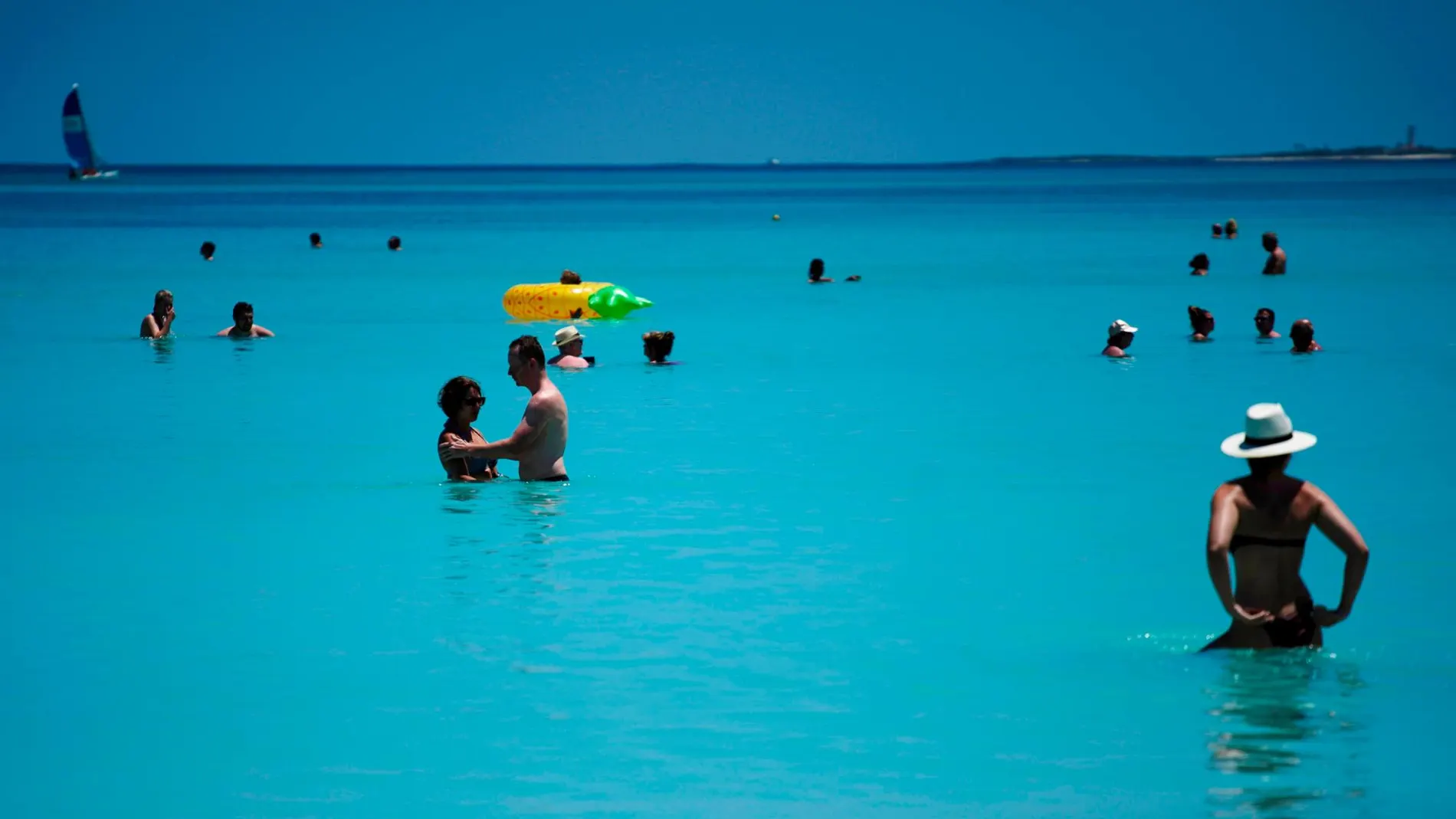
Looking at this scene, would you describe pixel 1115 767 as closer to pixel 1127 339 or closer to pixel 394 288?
pixel 1127 339

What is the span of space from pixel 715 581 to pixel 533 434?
9.74 feet

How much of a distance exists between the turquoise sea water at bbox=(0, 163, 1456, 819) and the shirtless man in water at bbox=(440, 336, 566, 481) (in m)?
0.25

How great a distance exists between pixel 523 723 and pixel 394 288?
3389cm

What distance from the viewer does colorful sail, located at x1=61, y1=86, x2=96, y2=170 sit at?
121125mm

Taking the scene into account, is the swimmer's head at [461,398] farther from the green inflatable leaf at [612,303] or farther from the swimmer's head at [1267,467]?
the green inflatable leaf at [612,303]

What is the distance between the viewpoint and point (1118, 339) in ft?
85.3

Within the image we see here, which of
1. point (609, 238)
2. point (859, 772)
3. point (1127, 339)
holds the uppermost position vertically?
point (609, 238)

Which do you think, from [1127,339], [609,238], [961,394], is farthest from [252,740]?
[609,238]

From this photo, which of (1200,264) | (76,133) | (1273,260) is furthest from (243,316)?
(76,133)

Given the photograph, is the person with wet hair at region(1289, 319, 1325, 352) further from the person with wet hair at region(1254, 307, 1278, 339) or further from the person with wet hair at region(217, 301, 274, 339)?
the person with wet hair at region(217, 301, 274, 339)

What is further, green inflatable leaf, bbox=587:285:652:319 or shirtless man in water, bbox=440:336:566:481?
green inflatable leaf, bbox=587:285:652:319

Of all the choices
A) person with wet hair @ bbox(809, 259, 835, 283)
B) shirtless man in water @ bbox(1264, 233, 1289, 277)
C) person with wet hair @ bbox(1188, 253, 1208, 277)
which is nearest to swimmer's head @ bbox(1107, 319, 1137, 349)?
person with wet hair @ bbox(809, 259, 835, 283)

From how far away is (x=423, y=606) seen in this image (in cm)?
1200

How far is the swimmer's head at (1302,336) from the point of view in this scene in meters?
25.7
